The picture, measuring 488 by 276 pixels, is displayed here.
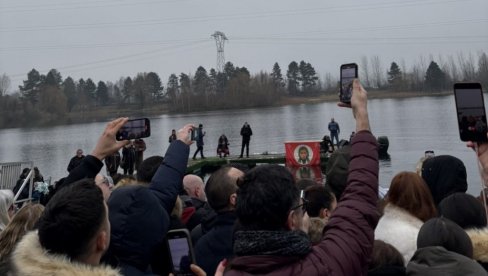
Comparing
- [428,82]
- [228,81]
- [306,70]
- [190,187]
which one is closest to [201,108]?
[228,81]

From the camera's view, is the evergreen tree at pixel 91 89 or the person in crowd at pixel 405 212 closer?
the person in crowd at pixel 405 212

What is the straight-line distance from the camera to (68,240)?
6.83 ft

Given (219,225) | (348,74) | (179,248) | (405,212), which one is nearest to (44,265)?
(179,248)

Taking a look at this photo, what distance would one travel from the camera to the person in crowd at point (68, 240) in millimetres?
2037

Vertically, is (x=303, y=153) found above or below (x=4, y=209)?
below

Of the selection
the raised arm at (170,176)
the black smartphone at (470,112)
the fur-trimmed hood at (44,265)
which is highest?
the black smartphone at (470,112)

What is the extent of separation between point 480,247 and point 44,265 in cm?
231

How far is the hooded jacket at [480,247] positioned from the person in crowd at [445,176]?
1730mm

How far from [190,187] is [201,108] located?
10143 cm

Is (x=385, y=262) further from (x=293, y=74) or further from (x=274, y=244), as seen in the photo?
(x=293, y=74)

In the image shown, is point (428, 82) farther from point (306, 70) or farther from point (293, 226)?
point (293, 226)

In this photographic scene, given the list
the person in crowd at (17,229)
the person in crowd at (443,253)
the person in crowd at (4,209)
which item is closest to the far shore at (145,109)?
the person in crowd at (4,209)

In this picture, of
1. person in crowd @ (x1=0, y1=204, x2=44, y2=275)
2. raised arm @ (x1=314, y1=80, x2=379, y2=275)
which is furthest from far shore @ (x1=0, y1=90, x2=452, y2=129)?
raised arm @ (x1=314, y1=80, x2=379, y2=275)

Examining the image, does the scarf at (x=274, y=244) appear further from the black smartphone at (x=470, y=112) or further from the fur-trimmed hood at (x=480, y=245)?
the fur-trimmed hood at (x=480, y=245)
